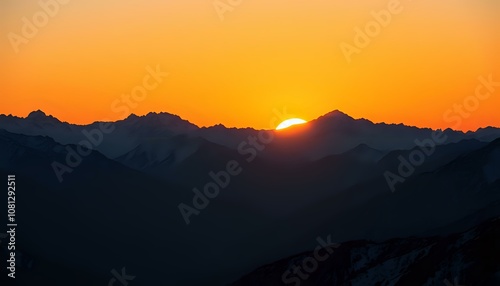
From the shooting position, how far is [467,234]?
456 ft

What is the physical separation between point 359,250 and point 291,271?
1796 cm

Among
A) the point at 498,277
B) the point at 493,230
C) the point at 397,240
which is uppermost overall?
the point at 397,240

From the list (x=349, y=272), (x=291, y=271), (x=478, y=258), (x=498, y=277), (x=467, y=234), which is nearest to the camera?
(x=498, y=277)

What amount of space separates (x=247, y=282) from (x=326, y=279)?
82.8 feet

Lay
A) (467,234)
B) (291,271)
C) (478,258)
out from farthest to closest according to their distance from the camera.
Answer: (291,271)
(467,234)
(478,258)

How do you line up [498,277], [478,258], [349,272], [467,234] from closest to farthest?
[498,277]
[478,258]
[467,234]
[349,272]

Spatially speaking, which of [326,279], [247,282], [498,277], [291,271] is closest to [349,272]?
[326,279]

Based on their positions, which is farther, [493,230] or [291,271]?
[291,271]

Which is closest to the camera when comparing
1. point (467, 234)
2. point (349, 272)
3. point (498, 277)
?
point (498, 277)

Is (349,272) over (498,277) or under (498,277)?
over

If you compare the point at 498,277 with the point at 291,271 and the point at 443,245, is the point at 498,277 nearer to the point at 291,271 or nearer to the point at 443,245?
the point at 443,245

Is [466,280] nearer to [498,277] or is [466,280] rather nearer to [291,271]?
[498,277]

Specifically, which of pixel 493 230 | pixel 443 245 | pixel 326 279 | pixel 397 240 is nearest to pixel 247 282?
pixel 326 279

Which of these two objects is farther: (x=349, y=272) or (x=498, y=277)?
(x=349, y=272)
